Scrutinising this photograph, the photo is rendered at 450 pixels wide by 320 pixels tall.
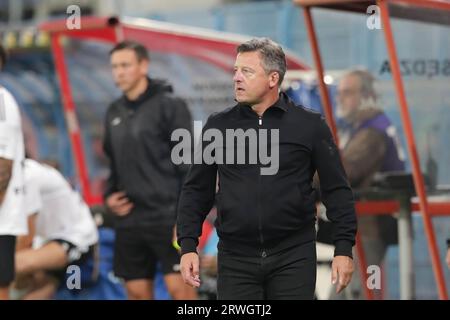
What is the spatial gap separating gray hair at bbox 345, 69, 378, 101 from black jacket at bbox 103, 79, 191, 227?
51.4 inches

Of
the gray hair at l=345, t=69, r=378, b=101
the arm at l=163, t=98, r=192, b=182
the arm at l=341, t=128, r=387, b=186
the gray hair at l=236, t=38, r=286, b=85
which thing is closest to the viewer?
the gray hair at l=236, t=38, r=286, b=85

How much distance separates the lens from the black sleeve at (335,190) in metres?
6.30

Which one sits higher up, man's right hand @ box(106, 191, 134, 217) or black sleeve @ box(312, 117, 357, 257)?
man's right hand @ box(106, 191, 134, 217)

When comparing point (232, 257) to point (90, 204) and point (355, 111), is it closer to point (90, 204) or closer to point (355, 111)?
point (355, 111)

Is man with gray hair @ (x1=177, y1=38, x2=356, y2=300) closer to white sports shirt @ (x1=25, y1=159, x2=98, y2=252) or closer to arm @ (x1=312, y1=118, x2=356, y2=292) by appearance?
arm @ (x1=312, y1=118, x2=356, y2=292)

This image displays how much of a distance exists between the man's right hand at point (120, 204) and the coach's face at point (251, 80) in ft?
9.54

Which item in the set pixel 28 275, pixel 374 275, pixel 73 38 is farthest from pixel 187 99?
pixel 374 275

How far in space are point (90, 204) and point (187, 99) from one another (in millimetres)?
Answer: 1536

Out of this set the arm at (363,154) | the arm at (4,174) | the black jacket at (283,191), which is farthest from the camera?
the arm at (363,154)

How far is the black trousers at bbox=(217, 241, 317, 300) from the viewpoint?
6.23 meters

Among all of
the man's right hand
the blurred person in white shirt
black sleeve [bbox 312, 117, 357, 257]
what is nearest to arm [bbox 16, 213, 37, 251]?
the blurred person in white shirt

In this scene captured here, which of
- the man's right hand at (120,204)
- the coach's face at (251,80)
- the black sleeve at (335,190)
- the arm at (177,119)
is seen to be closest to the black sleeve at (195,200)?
the coach's face at (251,80)

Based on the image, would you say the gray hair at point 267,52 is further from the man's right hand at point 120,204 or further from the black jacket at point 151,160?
the man's right hand at point 120,204

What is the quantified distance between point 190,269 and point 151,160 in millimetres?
2749
